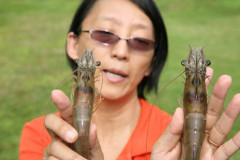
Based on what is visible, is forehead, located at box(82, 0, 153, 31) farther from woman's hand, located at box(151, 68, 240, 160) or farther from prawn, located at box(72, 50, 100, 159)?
woman's hand, located at box(151, 68, 240, 160)

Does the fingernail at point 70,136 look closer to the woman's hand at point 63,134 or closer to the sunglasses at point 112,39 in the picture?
the woman's hand at point 63,134

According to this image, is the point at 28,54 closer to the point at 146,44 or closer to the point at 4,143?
the point at 4,143

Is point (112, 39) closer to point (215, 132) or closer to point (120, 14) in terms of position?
point (120, 14)

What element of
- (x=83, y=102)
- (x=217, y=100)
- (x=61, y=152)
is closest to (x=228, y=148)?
(x=217, y=100)

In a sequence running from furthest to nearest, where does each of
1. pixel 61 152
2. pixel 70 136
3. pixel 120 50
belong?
pixel 120 50 → pixel 61 152 → pixel 70 136

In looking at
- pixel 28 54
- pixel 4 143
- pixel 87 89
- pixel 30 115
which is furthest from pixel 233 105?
pixel 28 54

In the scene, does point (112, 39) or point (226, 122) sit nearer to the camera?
point (226, 122)
